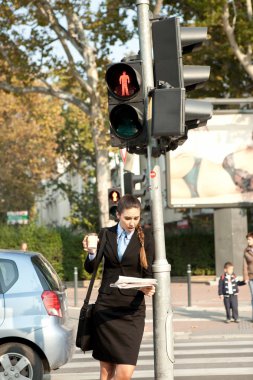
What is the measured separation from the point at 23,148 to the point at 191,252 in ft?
49.8

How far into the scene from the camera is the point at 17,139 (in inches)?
1955

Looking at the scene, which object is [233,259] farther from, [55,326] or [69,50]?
[55,326]

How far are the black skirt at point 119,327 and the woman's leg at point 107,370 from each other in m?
0.12

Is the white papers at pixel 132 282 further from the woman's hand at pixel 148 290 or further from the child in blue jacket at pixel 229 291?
the child in blue jacket at pixel 229 291

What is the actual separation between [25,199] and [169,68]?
46.5m

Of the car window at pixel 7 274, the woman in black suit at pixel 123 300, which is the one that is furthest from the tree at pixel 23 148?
the woman in black suit at pixel 123 300

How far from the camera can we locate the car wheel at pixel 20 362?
31.5ft

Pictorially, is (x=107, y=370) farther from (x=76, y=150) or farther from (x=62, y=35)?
(x=76, y=150)

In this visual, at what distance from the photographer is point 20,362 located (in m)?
9.63

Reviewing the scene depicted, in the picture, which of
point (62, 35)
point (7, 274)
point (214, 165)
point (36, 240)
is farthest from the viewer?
point (36, 240)

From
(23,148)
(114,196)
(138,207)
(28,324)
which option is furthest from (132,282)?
(23,148)

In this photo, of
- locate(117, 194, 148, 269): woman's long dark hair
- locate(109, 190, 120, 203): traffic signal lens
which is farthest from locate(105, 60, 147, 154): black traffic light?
locate(109, 190, 120, 203): traffic signal lens

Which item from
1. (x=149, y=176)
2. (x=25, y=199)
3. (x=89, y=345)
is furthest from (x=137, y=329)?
(x=25, y=199)

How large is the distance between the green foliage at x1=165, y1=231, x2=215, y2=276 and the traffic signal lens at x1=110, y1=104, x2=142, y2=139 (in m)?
28.7
